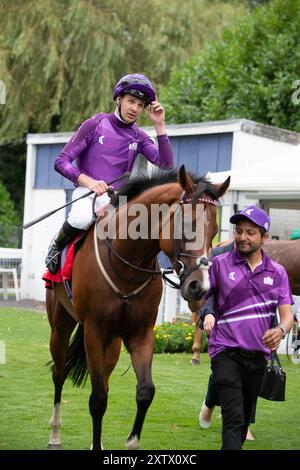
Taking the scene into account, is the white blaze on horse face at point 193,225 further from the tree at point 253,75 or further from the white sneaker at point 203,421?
the tree at point 253,75

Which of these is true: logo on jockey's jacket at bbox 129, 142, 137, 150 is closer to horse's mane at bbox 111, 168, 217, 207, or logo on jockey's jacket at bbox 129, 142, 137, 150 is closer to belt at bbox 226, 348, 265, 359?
horse's mane at bbox 111, 168, 217, 207

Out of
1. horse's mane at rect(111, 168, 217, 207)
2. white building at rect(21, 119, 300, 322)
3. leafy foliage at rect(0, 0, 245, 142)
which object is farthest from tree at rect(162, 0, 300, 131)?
horse's mane at rect(111, 168, 217, 207)

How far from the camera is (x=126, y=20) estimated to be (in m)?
24.8

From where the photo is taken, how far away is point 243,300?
5.34 metres

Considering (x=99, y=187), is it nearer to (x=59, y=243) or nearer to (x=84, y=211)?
(x=84, y=211)

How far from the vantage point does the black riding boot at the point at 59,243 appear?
6.47 metres

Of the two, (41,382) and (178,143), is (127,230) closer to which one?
(41,382)

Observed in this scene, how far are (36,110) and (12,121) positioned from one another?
83 centimetres

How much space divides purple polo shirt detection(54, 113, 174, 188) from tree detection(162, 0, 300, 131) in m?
12.0

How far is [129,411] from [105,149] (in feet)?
8.93

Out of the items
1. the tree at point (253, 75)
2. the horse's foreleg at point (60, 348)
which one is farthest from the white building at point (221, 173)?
the tree at point (253, 75)

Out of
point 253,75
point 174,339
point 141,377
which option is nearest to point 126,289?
point 141,377

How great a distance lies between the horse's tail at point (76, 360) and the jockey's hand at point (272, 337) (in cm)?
216

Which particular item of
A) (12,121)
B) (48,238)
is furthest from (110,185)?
(12,121)
